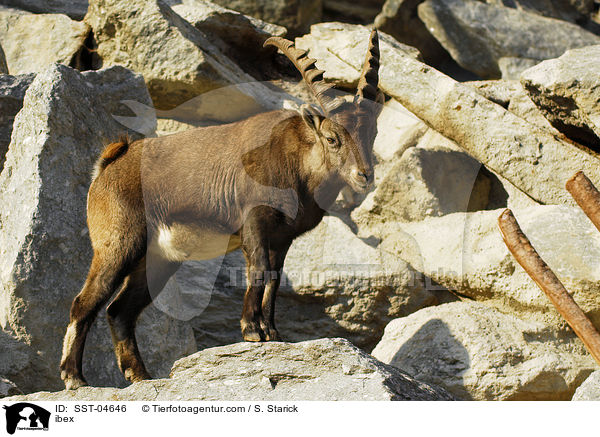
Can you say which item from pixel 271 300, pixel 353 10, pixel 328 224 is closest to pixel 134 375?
pixel 271 300

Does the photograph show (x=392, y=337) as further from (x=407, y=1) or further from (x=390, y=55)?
(x=407, y=1)

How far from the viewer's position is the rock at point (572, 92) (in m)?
7.58

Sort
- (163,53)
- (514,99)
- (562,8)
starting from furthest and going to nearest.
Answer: (562,8)
(163,53)
(514,99)

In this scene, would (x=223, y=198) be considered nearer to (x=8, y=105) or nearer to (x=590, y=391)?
(x=8, y=105)

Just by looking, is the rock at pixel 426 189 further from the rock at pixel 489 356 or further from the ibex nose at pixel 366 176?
the ibex nose at pixel 366 176

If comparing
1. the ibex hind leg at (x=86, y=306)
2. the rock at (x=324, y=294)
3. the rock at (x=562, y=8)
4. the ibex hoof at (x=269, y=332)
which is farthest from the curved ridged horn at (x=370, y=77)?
the rock at (x=562, y=8)

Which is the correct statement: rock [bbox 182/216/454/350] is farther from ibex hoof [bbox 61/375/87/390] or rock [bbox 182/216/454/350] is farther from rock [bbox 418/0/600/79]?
rock [bbox 418/0/600/79]

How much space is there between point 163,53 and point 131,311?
4396 mm

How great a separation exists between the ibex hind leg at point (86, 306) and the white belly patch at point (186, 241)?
391 mm

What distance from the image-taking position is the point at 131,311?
21.1ft

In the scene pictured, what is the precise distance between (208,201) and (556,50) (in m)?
8.51

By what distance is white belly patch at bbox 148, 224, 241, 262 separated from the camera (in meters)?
6.33

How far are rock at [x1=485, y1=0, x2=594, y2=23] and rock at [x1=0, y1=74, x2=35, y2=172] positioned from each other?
997cm
